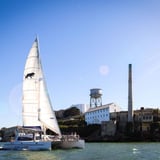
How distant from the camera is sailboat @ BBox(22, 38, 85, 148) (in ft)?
197

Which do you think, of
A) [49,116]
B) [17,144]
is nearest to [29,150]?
[17,144]

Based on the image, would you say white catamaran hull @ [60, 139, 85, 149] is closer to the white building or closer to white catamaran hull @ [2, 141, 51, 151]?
white catamaran hull @ [2, 141, 51, 151]

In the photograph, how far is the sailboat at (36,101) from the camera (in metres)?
60.0

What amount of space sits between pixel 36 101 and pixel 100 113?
→ 2783 inches

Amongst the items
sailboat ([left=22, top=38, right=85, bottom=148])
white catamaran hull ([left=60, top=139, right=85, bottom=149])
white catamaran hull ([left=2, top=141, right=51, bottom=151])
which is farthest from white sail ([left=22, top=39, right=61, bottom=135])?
white catamaran hull ([left=2, top=141, right=51, bottom=151])

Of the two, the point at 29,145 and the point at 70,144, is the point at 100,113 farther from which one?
the point at 29,145

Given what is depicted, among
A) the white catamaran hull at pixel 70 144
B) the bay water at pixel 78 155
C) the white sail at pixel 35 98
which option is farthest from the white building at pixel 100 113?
the bay water at pixel 78 155

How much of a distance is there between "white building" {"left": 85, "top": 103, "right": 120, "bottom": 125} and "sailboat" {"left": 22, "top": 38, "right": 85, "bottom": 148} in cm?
6511

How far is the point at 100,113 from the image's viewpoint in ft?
425

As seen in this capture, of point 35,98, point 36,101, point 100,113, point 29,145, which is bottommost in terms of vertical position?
point 29,145

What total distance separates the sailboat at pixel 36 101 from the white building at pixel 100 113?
65.1 meters

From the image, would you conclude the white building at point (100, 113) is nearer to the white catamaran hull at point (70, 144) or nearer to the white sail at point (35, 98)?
the white sail at point (35, 98)

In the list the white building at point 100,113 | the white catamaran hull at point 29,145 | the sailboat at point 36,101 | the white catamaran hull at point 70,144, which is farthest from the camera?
the white building at point 100,113

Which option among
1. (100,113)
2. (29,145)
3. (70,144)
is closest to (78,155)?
(70,144)
